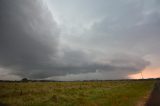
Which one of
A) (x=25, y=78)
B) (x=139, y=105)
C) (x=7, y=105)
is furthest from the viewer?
(x=25, y=78)

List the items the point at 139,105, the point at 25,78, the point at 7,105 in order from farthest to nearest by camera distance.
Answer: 1. the point at 25,78
2. the point at 139,105
3. the point at 7,105

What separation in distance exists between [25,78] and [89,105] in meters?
174

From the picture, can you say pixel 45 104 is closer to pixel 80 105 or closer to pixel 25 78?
pixel 80 105

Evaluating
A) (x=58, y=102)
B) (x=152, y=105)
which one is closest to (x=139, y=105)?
(x=152, y=105)

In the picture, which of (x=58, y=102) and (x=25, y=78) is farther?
(x=25, y=78)

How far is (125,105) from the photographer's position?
25812 millimetres

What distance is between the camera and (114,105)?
2572 cm

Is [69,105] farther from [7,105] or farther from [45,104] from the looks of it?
[7,105]

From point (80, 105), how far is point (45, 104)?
12.7ft

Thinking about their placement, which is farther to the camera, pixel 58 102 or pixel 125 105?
pixel 58 102

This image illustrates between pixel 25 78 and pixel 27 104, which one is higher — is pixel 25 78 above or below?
above

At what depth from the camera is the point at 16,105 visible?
24453 millimetres

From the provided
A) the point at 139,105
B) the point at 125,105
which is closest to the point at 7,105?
the point at 125,105

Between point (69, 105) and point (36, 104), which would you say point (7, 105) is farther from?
point (69, 105)
